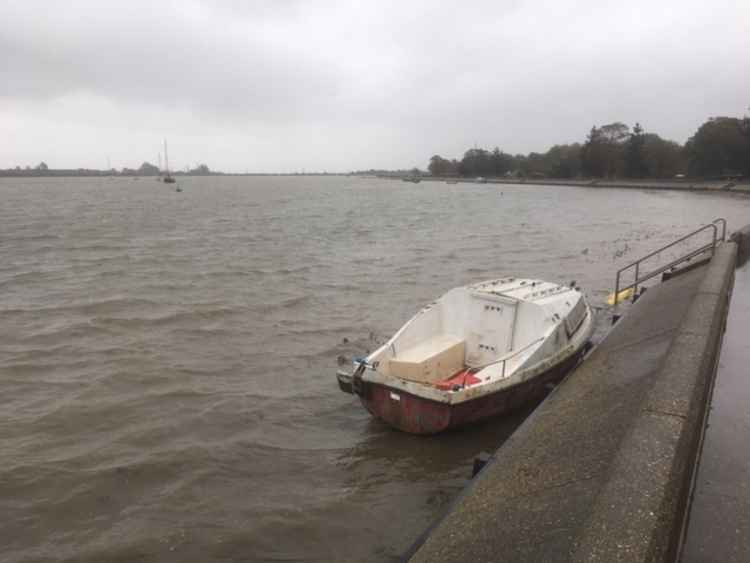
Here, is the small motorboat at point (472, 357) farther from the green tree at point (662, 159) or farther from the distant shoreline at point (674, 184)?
the green tree at point (662, 159)

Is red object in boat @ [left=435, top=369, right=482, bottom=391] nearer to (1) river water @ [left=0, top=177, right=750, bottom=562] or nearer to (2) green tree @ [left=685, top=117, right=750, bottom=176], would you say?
(1) river water @ [left=0, top=177, right=750, bottom=562]

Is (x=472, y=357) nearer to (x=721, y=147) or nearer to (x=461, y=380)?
(x=461, y=380)

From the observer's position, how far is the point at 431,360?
10.4 metres

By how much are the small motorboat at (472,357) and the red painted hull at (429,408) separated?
2 cm

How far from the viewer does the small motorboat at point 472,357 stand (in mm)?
8992

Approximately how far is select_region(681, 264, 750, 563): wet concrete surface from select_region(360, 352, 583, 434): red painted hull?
3232 millimetres

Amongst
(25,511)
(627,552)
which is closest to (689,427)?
(627,552)

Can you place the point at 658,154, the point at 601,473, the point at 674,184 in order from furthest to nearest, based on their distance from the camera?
the point at 658,154, the point at 674,184, the point at 601,473

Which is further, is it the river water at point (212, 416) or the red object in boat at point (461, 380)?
the red object in boat at point (461, 380)

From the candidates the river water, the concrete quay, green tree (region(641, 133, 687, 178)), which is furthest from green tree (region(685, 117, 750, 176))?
the concrete quay

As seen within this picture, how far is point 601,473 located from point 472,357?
654cm

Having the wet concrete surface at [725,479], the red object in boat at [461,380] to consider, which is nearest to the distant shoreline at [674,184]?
the red object in boat at [461,380]

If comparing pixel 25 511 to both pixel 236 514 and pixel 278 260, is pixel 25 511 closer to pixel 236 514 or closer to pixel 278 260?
pixel 236 514

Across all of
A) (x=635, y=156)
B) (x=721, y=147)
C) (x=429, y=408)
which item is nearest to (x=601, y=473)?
(x=429, y=408)
